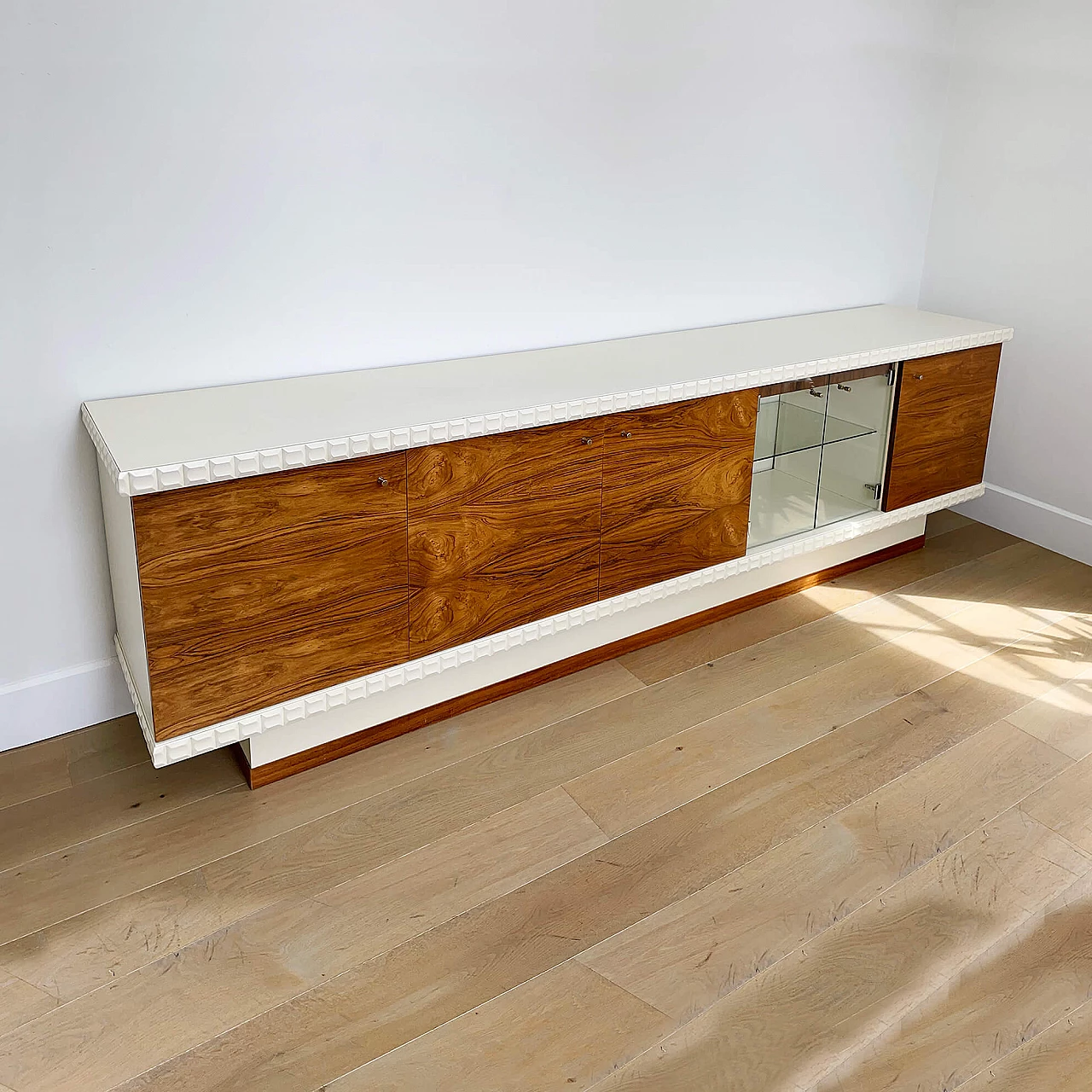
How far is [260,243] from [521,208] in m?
0.64

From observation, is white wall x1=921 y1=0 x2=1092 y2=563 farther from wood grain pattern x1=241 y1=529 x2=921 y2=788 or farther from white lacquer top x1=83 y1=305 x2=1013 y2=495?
wood grain pattern x1=241 y1=529 x2=921 y2=788

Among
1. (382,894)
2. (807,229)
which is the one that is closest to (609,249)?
(807,229)

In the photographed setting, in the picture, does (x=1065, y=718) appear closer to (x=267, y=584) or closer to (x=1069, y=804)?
(x=1069, y=804)

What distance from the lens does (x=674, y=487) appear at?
2396 mm

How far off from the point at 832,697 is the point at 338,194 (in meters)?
1.57

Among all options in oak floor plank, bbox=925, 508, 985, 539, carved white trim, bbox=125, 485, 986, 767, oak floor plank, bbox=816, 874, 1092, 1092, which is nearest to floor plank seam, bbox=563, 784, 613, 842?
carved white trim, bbox=125, 485, 986, 767

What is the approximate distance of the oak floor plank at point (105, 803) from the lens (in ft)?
6.24

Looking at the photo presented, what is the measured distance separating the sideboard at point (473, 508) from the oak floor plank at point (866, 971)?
866 mm

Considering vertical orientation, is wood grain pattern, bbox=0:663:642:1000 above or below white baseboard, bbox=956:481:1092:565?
below

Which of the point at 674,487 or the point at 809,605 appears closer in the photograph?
the point at 674,487

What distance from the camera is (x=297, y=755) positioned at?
2.12 meters

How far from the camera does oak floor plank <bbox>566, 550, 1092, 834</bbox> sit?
211 cm

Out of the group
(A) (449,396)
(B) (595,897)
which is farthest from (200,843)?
(A) (449,396)

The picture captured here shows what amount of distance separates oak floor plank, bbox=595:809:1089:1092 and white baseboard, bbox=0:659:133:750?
1.34 meters
